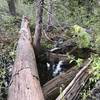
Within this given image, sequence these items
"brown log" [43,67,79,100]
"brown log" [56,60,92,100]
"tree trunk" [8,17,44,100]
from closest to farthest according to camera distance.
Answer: "tree trunk" [8,17,44,100] < "brown log" [56,60,92,100] < "brown log" [43,67,79,100]

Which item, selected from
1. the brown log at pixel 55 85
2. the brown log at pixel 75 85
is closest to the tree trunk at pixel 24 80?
the brown log at pixel 55 85

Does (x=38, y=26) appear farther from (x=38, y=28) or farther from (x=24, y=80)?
(x=24, y=80)

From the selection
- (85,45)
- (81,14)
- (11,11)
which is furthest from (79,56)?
(11,11)

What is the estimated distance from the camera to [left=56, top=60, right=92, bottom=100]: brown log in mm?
4893

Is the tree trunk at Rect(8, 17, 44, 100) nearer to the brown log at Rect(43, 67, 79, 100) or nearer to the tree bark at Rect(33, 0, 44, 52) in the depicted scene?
the brown log at Rect(43, 67, 79, 100)

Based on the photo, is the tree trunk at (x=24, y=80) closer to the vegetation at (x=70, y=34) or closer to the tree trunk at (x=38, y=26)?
the vegetation at (x=70, y=34)

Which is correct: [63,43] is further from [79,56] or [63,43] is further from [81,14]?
[81,14]

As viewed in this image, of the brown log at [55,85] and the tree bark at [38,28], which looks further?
the tree bark at [38,28]

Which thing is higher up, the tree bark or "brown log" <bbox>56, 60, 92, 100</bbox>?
the tree bark

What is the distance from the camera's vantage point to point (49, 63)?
8062 millimetres

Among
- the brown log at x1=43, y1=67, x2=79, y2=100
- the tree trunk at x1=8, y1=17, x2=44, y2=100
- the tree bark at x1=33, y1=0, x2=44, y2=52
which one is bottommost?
the brown log at x1=43, y1=67, x2=79, y2=100

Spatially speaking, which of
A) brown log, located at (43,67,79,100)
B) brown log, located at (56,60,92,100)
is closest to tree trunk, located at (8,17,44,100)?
brown log, located at (43,67,79,100)

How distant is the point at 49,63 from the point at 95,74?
2635 mm

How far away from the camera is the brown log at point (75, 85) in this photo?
4.89 metres
